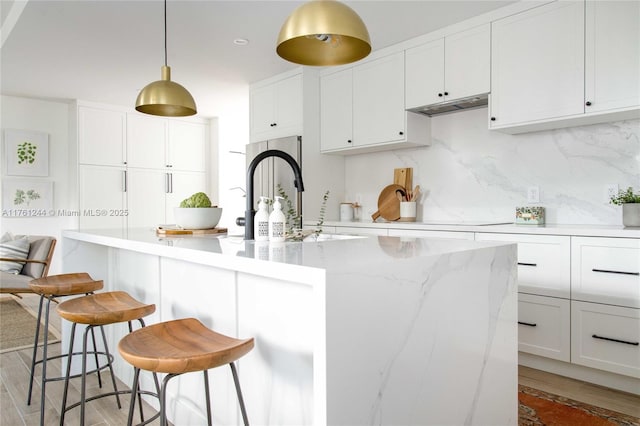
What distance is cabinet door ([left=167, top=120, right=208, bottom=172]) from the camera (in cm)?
635

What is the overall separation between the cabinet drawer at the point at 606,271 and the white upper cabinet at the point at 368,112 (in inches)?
62.2

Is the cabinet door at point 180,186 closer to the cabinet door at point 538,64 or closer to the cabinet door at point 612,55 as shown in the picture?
the cabinet door at point 538,64

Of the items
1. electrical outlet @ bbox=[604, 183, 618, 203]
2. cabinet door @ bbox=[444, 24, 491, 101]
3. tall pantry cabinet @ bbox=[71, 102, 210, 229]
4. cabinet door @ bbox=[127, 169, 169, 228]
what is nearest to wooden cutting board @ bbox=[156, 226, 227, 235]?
cabinet door @ bbox=[444, 24, 491, 101]

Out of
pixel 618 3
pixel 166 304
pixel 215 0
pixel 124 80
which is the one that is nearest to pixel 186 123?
pixel 124 80

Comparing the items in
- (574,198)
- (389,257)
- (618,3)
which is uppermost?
(618,3)

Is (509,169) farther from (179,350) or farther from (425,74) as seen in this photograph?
(179,350)

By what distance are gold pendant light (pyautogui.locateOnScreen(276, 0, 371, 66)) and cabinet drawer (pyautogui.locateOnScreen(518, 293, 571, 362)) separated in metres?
1.80

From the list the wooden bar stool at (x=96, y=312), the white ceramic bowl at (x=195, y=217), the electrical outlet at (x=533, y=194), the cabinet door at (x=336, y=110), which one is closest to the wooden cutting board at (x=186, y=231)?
the white ceramic bowl at (x=195, y=217)

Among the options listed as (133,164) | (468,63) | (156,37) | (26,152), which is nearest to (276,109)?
(156,37)

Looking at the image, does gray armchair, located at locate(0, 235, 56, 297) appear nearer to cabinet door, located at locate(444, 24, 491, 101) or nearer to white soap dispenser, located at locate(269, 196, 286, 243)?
white soap dispenser, located at locate(269, 196, 286, 243)

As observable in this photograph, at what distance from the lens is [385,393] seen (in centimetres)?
119

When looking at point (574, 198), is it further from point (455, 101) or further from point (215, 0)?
point (215, 0)

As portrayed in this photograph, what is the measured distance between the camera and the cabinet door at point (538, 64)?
2689mm

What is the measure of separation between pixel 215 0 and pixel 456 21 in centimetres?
166
